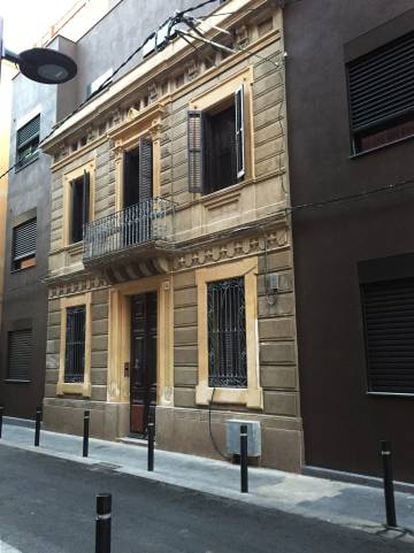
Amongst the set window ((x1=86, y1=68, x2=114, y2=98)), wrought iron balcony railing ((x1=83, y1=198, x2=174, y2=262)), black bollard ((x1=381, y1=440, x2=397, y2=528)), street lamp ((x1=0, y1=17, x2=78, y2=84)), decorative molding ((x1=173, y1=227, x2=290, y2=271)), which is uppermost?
window ((x1=86, y1=68, x2=114, y2=98))

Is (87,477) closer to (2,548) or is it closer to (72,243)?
(2,548)

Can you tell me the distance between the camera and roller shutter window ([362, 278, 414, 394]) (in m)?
8.37

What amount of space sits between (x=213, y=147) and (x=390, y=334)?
5902 millimetres

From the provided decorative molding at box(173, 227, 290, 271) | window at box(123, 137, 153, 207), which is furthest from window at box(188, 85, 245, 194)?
window at box(123, 137, 153, 207)

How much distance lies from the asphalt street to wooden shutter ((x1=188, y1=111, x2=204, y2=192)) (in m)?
6.02

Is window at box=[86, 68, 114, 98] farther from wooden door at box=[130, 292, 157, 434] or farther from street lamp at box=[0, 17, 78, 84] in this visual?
street lamp at box=[0, 17, 78, 84]

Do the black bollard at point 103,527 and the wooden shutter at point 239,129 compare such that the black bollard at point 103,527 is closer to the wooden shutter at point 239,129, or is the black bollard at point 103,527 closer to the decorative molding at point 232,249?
the decorative molding at point 232,249

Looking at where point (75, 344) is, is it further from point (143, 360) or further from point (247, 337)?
point (247, 337)

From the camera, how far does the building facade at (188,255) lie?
10.4 metres

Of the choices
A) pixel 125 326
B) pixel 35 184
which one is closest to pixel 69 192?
pixel 35 184

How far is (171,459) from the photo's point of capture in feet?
36.0

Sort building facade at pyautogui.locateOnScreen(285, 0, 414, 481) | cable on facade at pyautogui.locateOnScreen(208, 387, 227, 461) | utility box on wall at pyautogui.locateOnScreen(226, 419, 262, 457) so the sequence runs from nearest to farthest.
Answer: building facade at pyautogui.locateOnScreen(285, 0, 414, 481), utility box on wall at pyautogui.locateOnScreen(226, 419, 262, 457), cable on facade at pyautogui.locateOnScreen(208, 387, 227, 461)

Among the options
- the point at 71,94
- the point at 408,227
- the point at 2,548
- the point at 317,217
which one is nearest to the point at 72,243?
the point at 71,94

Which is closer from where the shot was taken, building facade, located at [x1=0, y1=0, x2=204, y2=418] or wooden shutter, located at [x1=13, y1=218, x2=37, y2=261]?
building facade, located at [x1=0, y1=0, x2=204, y2=418]
